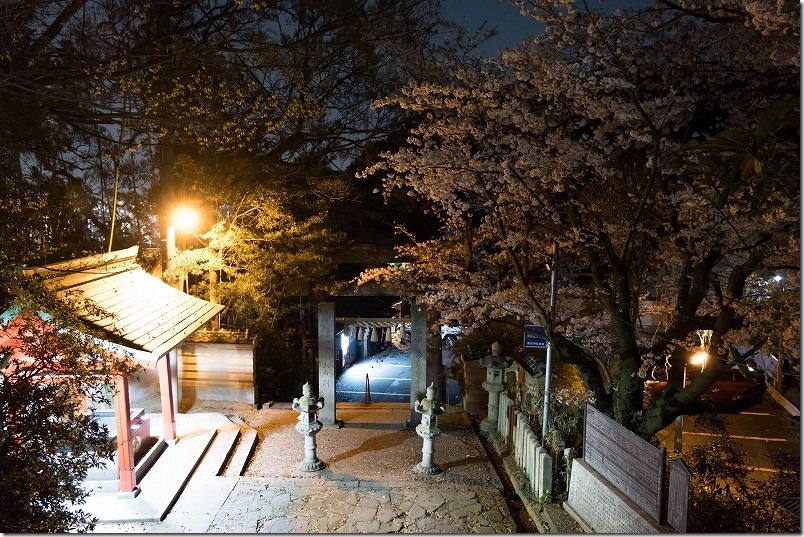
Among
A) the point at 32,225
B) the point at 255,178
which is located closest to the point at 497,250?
the point at 255,178

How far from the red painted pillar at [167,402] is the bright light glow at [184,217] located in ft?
12.9

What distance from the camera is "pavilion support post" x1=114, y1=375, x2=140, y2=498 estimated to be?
25.7ft

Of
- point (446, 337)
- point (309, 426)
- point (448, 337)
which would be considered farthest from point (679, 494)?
point (446, 337)

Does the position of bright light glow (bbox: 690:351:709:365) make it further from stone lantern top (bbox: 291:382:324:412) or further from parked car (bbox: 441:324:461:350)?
parked car (bbox: 441:324:461:350)

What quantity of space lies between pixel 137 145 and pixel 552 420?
10.2 meters

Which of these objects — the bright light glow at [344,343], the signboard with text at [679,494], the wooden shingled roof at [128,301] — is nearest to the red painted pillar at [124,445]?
the wooden shingled roof at [128,301]


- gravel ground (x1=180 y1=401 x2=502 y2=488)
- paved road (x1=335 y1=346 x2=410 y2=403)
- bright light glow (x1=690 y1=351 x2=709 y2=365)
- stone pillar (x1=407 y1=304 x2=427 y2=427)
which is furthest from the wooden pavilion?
bright light glow (x1=690 y1=351 x2=709 y2=365)

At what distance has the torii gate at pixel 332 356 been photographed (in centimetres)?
1115

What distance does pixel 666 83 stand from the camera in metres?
7.24

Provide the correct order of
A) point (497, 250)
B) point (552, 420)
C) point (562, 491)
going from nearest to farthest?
point (562, 491) < point (552, 420) < point (497, 250)

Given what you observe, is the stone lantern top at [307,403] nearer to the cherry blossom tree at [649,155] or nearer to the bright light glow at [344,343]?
the cherry blossom tree at [649,155]

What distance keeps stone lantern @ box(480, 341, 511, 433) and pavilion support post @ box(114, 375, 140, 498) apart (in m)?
7.35

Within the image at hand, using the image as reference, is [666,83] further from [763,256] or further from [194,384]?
[194,384]

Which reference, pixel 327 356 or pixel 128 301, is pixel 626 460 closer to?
pixel 327 356
